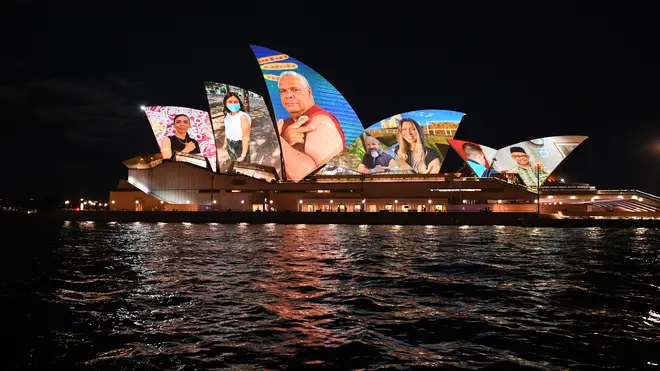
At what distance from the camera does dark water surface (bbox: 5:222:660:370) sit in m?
6.56

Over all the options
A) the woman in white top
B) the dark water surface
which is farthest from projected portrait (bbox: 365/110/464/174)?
the dark water surface

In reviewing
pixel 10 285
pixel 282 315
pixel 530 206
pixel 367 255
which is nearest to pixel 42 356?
pixel 282 315

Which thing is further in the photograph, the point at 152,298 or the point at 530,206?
the point at 530,206

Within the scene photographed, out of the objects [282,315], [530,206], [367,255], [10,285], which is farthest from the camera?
[530,206]

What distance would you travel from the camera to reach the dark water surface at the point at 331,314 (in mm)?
6559

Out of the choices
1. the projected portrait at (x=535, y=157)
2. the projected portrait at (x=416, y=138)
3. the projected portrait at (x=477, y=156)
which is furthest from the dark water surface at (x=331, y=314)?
the projected portrait at (x=535, y=157)

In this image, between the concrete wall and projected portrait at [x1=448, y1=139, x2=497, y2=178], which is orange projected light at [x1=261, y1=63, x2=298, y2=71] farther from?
projected portrait at [x1=448, y1=139, x2=497, y2=178]

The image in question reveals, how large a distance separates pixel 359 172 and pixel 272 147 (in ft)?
41.4

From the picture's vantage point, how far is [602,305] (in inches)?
398

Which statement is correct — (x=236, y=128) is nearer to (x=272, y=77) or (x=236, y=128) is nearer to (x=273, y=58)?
(x=272, y=77)

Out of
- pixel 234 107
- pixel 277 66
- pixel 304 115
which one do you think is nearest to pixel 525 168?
pixel 304 115

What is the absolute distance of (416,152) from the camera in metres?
67.0

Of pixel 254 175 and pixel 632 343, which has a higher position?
pixel 254 175

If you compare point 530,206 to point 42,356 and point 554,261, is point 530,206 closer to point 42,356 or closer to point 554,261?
point 554,261
